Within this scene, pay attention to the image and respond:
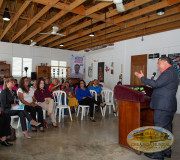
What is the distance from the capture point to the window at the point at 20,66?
32.4 ft

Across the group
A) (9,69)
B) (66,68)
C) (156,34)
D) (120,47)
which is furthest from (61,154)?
(66,68)

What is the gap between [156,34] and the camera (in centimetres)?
695

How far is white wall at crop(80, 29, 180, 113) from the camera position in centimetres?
646

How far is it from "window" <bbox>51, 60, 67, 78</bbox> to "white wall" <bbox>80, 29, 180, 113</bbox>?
1.69 m

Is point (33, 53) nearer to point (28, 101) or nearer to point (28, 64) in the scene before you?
point (28, 64)

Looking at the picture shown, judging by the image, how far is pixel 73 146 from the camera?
10.3 ft

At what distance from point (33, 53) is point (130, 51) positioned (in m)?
5.84

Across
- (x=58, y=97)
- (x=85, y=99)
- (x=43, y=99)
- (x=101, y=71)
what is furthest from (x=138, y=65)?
(x=43, y=99)

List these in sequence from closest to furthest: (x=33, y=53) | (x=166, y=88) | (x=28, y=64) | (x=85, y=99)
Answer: (x=166, y=88) → (x=85, y=99) → (x=28, y=64) → (x=33, y=53)

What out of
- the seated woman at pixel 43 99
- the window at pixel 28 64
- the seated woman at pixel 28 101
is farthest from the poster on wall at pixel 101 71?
the seated woman at pixel 28 101

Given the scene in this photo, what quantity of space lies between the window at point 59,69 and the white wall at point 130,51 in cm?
169

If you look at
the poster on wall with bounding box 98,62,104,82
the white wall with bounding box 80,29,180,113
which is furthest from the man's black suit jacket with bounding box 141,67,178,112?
the poster on wall with bounding box 98,62,104,82

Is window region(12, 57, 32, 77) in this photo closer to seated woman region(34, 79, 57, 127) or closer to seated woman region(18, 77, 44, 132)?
seated woman region(34, 79, 57, 127)

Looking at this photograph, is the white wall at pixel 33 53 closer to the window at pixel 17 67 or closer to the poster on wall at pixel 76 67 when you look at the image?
the window at pixel 17 67
